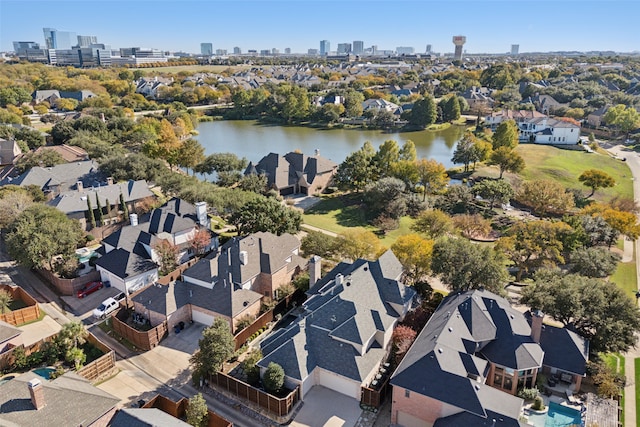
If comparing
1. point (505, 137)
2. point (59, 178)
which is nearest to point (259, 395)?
point (59, 178)

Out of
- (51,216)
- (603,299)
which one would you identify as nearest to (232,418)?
(603,299)

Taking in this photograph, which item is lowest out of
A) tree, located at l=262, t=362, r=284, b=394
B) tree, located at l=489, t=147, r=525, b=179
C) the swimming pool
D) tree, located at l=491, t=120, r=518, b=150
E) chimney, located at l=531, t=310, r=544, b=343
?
the swimming pool

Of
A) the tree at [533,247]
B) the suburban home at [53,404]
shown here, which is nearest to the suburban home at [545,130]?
the tree at [533,247]

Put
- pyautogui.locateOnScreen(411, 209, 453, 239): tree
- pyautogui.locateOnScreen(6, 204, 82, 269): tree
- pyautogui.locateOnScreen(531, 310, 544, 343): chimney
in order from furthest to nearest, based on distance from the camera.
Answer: pyautogui.locateOnScreen(411, 209, 453, 239): tree → pyautogui.locateOnScreen(6, 204, 82, 269): tree → pyautogui.locateOnScreen(531, 310, 544, 343): chimney

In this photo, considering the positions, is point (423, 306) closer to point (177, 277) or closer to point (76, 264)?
point (177, 277)

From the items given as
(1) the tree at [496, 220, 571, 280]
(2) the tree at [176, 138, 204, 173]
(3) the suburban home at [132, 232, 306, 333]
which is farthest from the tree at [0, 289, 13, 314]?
(1) the tree at [496, 220, 571, 280]

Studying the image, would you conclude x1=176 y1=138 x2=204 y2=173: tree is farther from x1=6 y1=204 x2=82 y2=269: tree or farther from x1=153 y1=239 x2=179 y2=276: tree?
x1=153 y1=239 x2=179 y2=276: tree
